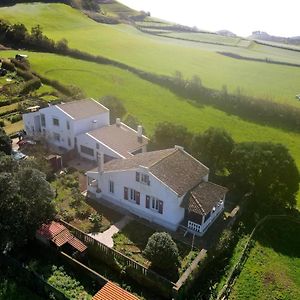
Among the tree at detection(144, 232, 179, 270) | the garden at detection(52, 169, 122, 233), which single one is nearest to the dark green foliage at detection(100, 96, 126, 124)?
the garden at detection(52, 169, 122, 233)

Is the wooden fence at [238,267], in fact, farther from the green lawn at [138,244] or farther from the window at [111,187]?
the window at [111,187]

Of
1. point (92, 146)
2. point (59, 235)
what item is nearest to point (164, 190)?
point (59, 235)

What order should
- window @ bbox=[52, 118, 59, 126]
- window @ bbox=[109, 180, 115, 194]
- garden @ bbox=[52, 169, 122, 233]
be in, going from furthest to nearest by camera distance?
window @ bbox=[52, 118, 59, 126]
window @ bbox=[109, 180, 115, 194]
garden @ bbox=[52, 169, 122, 233]

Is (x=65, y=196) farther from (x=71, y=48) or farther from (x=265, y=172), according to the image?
(x=71, y=48)

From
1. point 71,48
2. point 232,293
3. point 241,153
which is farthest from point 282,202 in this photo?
point 71,48

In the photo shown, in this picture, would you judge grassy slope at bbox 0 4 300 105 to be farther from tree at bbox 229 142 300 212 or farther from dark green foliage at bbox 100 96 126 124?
tree at bbox 229 142 300 212

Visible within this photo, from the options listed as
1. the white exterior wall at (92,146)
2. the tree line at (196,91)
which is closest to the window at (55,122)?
the white exterior wall at (92,146)
